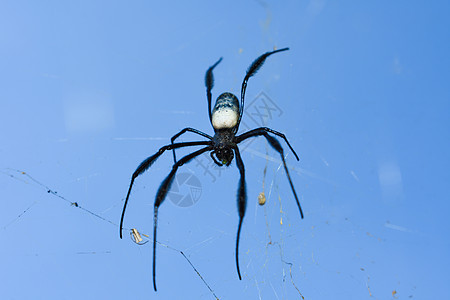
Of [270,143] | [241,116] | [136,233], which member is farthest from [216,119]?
[136,233]

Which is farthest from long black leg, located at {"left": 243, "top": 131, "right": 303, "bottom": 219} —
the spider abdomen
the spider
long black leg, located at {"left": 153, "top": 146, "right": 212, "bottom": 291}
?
long black leg, located at {"left": 153, "top": 146, "right": 212, "bottom": 291}

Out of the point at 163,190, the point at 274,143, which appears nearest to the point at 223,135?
the point at 274,143

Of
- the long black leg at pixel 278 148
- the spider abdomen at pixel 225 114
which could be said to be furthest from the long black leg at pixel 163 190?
the long black leg at pixel 278 148

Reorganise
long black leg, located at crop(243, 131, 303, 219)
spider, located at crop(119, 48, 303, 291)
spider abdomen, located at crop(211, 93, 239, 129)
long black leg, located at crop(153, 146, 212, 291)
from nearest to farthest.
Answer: long black leg, located at crop(153, 146, 212, 291)
long black leg, located at crop(243, 131, 303, 219)
spider, located at crop(119, 48, 303, 291)
spider abdomen, located at crop(211, 93, 239, 129)

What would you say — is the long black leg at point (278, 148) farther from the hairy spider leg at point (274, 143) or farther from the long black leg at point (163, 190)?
the long black leg at point (163, 190)

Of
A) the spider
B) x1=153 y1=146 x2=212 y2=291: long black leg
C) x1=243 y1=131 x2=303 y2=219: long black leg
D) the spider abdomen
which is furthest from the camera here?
the spider abdomen

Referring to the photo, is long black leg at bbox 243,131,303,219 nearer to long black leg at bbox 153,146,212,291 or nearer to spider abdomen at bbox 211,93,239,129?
spider abdomen at bbox 211,93,239,129

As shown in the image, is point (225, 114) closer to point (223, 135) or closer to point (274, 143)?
point (223, 135)

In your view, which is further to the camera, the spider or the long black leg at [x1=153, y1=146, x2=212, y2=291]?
the spider
